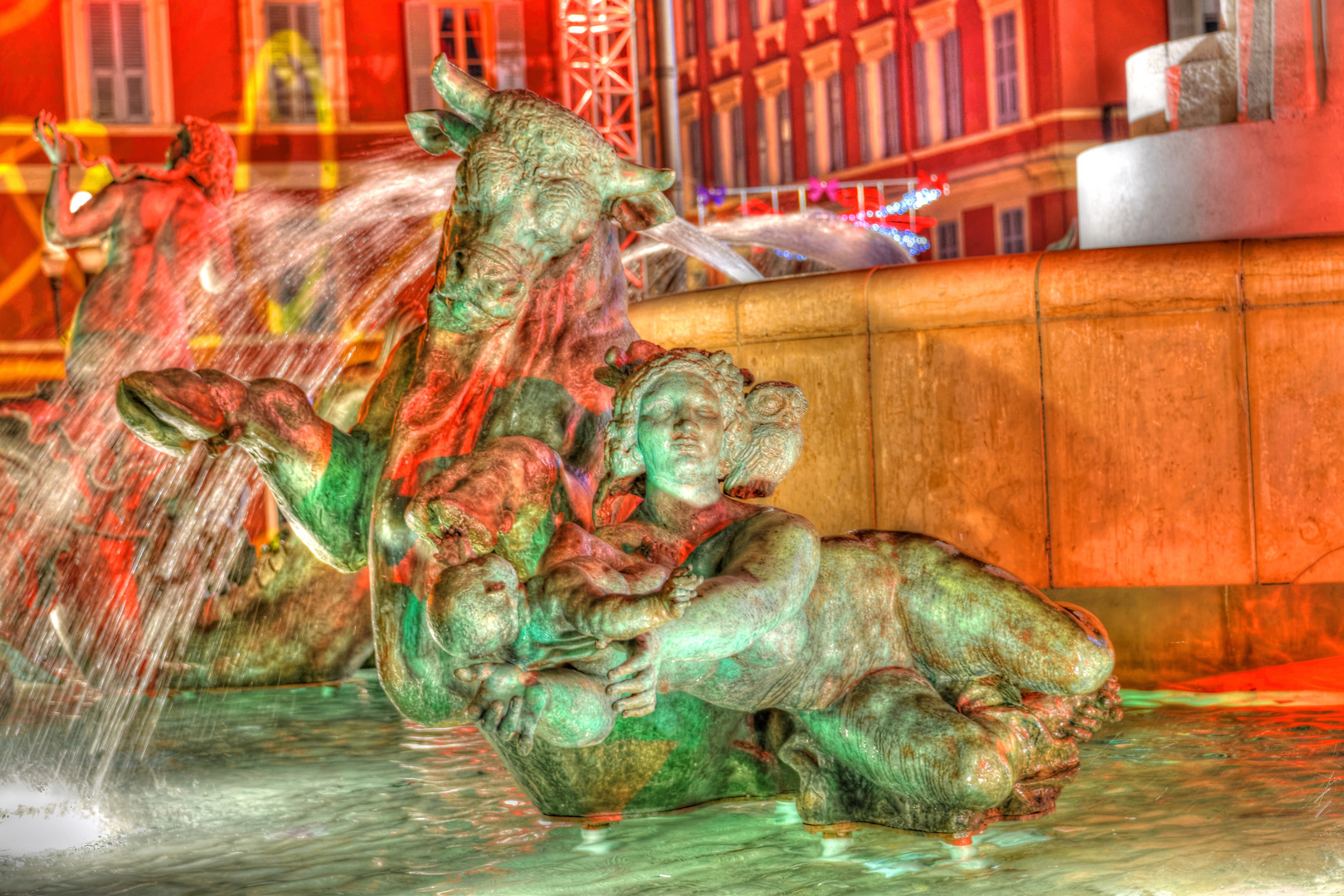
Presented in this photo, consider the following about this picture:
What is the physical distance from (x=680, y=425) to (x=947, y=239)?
120 ft

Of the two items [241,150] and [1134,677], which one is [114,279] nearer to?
[1134,677]

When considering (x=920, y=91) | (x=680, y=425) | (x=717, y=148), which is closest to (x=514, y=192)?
(x=680, y=425)

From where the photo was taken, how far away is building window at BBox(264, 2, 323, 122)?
105 feet

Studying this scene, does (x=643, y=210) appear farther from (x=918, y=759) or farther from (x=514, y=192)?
(x=918, y=759)

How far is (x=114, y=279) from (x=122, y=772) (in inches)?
139

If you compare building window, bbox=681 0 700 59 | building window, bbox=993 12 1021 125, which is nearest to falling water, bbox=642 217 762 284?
building window, bbox=993 12 1021 125

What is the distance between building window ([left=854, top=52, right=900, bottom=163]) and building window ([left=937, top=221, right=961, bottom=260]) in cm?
304

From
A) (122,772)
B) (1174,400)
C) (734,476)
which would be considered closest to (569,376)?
(734,476)

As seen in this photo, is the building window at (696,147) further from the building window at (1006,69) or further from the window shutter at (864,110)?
the building window at (1006,69)

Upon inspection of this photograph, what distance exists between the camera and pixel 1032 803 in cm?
375

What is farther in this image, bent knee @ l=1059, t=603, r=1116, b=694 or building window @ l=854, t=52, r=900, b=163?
building window @ l=854, t=52, r=900, b=163

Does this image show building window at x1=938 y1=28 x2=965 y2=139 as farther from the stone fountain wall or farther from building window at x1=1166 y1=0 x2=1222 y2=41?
the stone fountain wall

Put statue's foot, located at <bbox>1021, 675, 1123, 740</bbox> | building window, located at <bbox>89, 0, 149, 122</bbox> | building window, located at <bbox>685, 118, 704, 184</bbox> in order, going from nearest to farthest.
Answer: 1. statue's foot, located at <bbox>1021, 675, 1123, 740</bbox>
2. building window, located at <bbox>89, 0, 149, 122</bbox>
3. building window, located at <bbox>685, 118, 704, 184</bbox>

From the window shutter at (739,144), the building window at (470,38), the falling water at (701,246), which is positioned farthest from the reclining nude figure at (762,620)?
the window shutter at (739,144)
